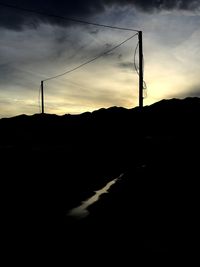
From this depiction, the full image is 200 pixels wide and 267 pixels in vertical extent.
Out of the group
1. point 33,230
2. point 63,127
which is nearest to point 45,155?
point 33,230

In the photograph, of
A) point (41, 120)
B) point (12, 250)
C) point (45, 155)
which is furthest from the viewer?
point (41, 120)

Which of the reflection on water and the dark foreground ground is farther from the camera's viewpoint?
the reflection on water

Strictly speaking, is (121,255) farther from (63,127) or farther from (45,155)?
(63,127)

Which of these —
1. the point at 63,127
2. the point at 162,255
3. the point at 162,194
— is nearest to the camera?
the point at 162,255

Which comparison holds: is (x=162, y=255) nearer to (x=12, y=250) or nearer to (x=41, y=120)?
(x=12, y=250)

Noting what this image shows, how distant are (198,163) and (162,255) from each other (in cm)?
721

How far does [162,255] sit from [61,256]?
1.31 metres

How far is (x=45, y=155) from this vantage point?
50.2ft

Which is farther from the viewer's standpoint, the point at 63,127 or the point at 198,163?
the point at 63,127

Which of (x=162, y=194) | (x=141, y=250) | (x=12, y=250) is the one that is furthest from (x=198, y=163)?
(x=12, y=250)

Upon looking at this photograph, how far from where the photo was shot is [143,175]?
9219mm

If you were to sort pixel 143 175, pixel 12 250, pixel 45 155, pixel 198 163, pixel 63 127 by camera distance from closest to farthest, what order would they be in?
pixel 12 250 → pixel 143 175 → pixel 198 163 → pixel 45 155 → pixel 63 127

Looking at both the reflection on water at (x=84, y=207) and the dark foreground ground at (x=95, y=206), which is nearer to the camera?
the dark foreground ground at (x=95, y=206)

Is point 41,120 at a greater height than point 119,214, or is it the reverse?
point 41,120
